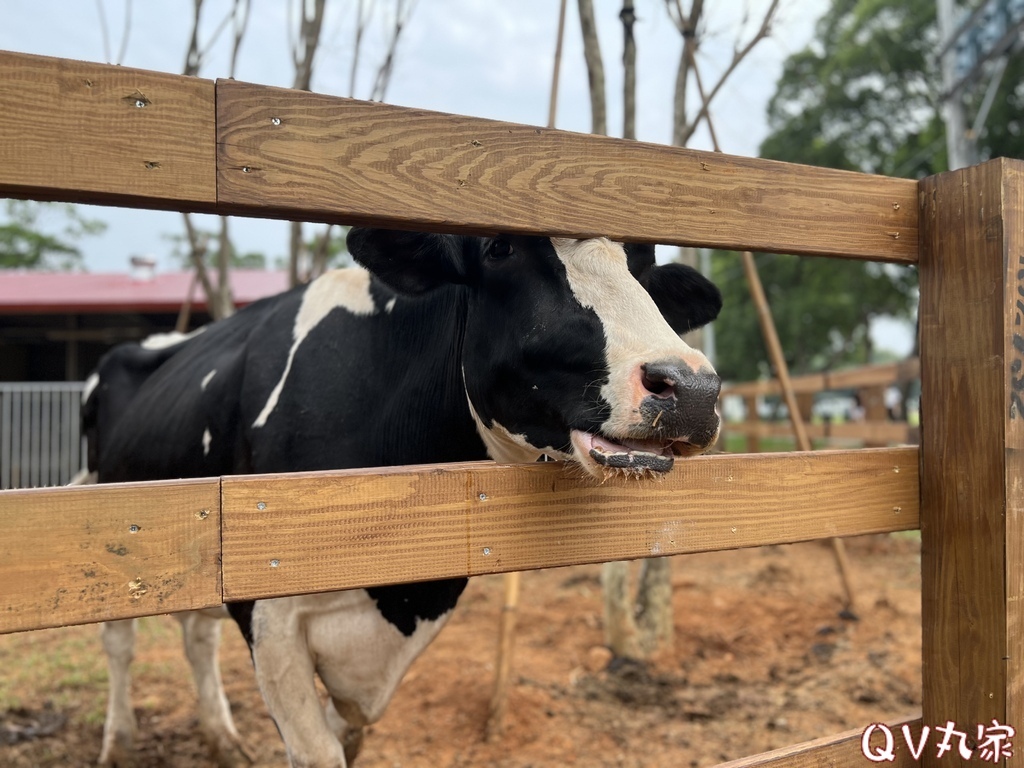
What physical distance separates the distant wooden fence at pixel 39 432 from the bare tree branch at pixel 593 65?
32.0 feet

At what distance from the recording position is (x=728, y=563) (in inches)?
279

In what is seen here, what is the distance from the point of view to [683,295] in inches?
88.0

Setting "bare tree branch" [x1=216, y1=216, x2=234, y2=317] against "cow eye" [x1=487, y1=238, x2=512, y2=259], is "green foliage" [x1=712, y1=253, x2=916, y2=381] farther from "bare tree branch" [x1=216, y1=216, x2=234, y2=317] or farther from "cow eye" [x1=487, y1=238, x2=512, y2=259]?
"cow eye" [x1=487, y1=238, x2=512, y2=259]

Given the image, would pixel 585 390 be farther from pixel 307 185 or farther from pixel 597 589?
pixel 597 589

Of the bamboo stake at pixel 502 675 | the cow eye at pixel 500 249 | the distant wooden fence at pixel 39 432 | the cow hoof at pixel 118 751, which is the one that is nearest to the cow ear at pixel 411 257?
the cow eye at pixel 500 249

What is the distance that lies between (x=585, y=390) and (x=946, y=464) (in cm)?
88

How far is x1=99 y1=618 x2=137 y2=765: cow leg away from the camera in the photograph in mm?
3684

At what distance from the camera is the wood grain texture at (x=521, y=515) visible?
4.27 ft

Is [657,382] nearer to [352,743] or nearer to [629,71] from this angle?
[352,743]

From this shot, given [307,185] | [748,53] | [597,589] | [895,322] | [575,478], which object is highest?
[895,322]

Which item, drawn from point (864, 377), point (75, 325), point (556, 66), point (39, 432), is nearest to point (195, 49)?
point (556, 66)

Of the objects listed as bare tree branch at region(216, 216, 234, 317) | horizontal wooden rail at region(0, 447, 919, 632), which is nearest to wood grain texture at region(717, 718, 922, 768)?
horizontal wooden rail at region(0, 447, 919, 632)

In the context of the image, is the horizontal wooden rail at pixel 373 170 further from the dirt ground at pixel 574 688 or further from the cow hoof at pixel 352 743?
the dirt ground at pixel 574 688

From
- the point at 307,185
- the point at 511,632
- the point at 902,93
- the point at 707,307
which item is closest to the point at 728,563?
Answer: the point at 511,632
